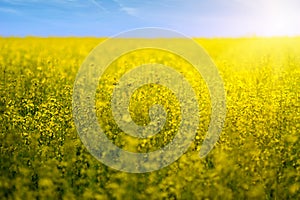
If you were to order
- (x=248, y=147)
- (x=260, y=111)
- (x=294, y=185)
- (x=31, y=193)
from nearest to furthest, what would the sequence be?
1. (x=31, y=193)
2. (x=294, y=185)
3. (x=248, y=147)
4. (x=260, y=111)

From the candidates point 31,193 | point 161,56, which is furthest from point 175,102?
point 161,56

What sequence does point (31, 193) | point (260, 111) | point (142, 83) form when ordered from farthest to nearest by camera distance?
point (142, 83) < point (260, 111) < point (31, 193)

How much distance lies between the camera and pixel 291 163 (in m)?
5.32

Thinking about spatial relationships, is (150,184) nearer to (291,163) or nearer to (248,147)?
(248,147)

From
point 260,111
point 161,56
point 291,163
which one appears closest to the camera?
point 291,163

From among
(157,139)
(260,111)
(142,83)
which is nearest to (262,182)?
(157,139)

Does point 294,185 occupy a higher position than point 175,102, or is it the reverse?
point 175,102

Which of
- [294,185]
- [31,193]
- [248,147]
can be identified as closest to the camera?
[31,193]

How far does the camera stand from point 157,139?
5473 mm

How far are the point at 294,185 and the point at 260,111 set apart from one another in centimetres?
180

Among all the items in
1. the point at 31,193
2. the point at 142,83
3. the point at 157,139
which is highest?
the point at 142,83

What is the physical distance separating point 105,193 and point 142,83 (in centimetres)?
315

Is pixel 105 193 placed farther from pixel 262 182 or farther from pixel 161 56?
pixel 161 56

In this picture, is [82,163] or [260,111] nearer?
[82,163]
